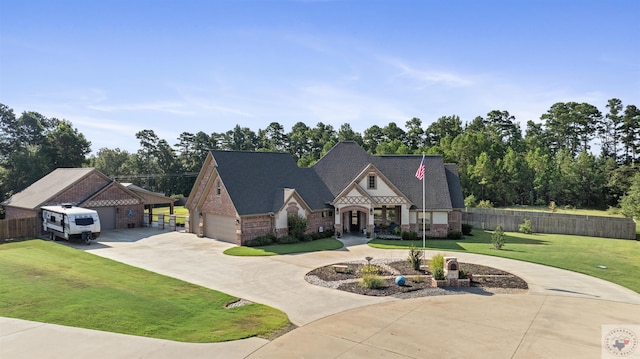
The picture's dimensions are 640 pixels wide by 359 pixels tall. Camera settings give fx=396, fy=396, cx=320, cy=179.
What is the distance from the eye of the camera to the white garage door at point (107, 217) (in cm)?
3384

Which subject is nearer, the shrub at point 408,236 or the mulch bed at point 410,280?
the mulch bed at point 410,280

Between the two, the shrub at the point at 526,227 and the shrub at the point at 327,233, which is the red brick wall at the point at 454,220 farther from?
the shrub at the point at 327,233

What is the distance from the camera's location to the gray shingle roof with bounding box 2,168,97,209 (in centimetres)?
3184

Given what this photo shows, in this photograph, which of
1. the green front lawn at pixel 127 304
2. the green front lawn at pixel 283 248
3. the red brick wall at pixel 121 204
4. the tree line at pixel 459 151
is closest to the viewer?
the green front lawn at pixel 127 304

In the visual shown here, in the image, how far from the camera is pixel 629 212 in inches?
1670

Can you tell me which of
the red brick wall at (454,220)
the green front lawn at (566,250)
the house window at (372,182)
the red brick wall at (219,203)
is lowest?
the green front lawn at (566,250)

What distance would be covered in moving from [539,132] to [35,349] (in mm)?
100430

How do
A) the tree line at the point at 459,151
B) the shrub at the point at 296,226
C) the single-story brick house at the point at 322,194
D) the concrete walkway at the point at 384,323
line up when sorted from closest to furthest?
the concrete walkway at the point at 384,323 < the single-story brick house at the point at 322,194 < the shrub at the point at 296,226 < the tree line at the point at 459,151

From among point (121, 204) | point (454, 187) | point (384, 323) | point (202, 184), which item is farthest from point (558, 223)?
point (121, 204)

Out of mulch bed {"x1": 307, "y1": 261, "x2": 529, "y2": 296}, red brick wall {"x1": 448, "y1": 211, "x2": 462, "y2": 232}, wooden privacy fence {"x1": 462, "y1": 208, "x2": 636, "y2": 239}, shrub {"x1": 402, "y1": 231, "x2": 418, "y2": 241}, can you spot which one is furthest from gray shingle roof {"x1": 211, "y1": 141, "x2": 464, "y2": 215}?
mulch bed {"x1": 307, "y1": 261, "x2": 529, "y2": 296}

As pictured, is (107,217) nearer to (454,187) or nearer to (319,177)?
(319,177)

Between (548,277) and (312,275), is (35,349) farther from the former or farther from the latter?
(548,277)

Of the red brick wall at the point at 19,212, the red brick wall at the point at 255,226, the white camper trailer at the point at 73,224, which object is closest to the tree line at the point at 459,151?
the red brick wall at the point at 19,212

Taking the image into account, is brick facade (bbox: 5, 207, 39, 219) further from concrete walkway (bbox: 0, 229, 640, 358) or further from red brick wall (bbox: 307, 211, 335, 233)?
red brick wall (bbox: 307, 211, 335, 233)
